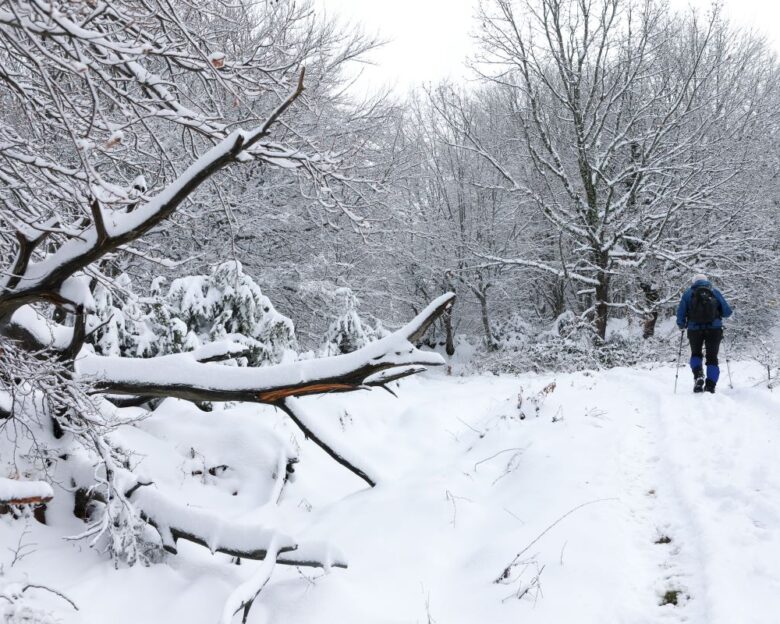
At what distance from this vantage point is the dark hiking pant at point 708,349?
8276 millimetres

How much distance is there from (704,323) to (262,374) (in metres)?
7.95

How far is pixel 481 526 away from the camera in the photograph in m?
4.24

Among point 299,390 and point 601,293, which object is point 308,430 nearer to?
point 299,390

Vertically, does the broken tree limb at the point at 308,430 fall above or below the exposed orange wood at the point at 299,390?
below

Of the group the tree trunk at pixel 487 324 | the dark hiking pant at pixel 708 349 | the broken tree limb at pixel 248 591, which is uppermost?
the dark hiking pant at pixel 708 349

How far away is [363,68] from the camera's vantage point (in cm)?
1325

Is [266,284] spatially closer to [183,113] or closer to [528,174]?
[183,113]

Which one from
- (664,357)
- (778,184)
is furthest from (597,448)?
(778,184)

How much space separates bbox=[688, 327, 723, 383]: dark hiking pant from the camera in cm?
828

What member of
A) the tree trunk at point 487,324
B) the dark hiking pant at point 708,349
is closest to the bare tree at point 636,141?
the tree trunk at point 487,324

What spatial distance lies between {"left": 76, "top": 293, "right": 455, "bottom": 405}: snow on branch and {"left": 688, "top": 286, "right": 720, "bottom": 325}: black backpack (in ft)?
23.4

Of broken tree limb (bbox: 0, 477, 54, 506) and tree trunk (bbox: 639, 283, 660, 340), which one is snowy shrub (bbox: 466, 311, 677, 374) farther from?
broken tree limb (bbox: 0, 477, 54, 506)

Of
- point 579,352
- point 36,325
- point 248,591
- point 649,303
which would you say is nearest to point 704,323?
point 579,352

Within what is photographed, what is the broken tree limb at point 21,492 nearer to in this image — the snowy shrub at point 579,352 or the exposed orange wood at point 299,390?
the exposed orange wood at point 299,390
